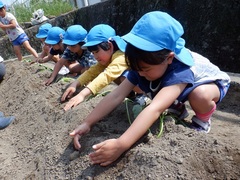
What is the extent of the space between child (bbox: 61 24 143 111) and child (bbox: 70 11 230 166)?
2.12 ft

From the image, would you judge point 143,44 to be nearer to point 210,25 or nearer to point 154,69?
point 154,69

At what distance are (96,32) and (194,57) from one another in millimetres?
1111

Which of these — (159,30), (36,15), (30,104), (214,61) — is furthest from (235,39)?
(36,15)

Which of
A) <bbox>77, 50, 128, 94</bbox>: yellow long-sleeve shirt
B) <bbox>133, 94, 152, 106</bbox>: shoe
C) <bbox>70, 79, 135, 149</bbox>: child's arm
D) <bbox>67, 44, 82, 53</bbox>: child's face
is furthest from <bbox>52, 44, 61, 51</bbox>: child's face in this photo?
Answer: <bbox>70, 79, 135, 149</bbox>: child's arm

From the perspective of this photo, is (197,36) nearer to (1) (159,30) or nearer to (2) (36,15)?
(1) (159,30)

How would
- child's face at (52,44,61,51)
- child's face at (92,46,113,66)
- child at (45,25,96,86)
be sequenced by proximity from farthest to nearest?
child's face at (52,44,61,51)
child at (45,25,96,86)
child's face at (92,46,113,66)

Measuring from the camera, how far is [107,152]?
1609mm

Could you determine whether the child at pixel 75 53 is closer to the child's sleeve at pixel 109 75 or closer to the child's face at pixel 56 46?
the child's face at pixel 56 46

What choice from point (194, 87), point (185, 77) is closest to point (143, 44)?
point (185, 77)

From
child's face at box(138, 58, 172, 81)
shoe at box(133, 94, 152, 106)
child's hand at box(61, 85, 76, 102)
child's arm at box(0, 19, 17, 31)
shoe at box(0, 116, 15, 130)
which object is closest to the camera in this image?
child's face at box(138, 58, 172, 81)

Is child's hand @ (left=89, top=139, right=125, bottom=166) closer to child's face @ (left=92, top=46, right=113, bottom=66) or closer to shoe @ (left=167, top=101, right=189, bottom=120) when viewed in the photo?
shoe @ (left=167, top=101, right=189, bottom=120)

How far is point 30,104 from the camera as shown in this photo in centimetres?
344

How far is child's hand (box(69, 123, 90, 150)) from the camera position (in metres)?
1.96

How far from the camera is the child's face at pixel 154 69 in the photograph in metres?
1.69
